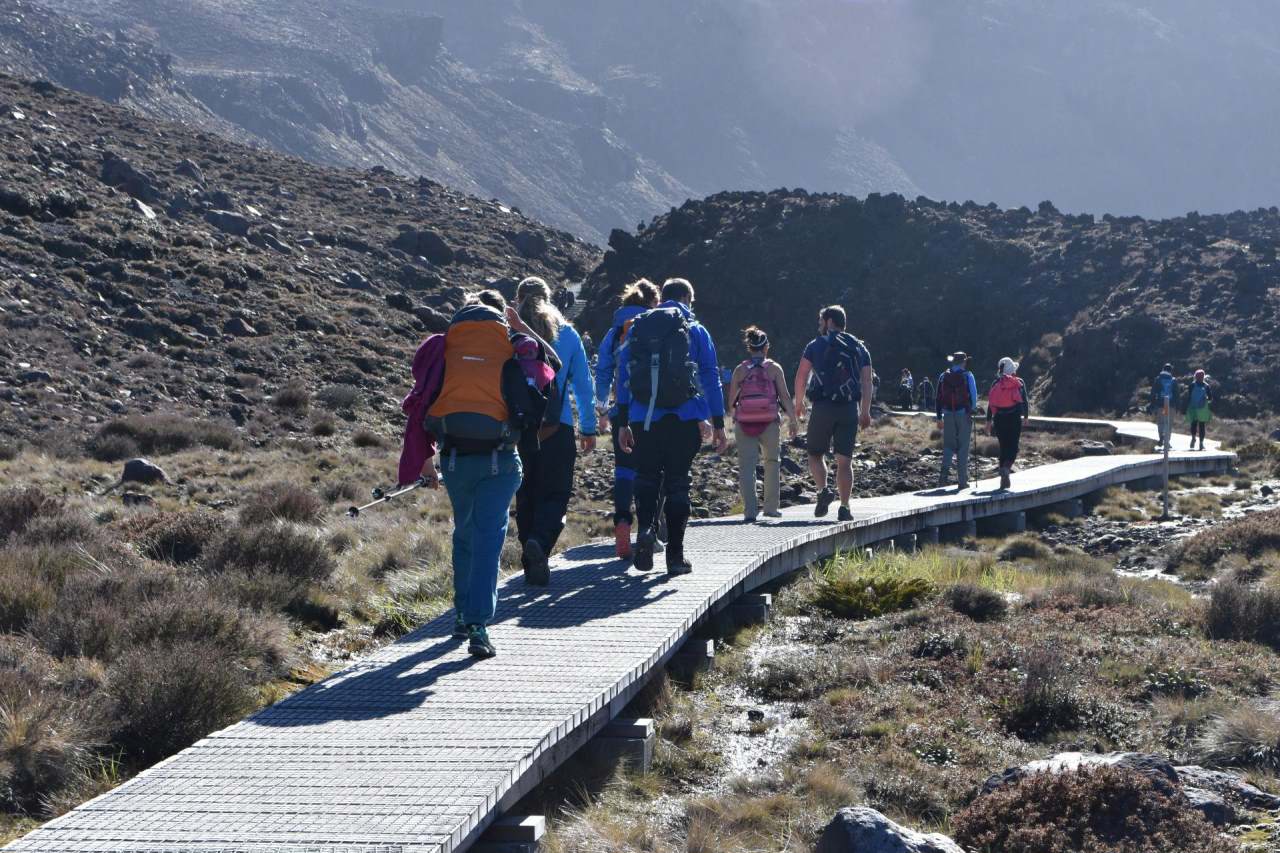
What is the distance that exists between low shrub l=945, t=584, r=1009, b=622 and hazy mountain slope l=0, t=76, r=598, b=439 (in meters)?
16.2

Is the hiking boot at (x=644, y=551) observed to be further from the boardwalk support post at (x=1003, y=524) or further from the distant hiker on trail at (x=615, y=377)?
the boardwalk support post at (x=1003, y=524)

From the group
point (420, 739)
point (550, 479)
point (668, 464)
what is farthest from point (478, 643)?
point (668, 464)

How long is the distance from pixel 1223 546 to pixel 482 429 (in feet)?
33.3

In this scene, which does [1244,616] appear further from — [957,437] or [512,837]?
[957,437]

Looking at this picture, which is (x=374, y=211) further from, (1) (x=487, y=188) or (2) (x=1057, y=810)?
(1) (x=487, y=188)

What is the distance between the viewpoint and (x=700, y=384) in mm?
8484

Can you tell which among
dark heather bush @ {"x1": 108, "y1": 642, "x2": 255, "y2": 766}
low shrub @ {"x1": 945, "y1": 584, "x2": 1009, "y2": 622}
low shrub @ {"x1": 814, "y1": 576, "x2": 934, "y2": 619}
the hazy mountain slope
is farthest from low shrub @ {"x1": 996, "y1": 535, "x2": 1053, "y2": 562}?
the hazy mountain slope

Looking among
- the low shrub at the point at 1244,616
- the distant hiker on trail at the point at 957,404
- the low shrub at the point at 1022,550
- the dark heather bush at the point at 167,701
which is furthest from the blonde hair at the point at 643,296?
the distant hiker on trail at the point at 957,404

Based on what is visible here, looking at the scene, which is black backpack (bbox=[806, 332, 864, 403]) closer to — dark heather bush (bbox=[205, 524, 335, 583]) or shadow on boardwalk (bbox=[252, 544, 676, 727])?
shadow on boardwalk (bbox=[252, 544, 676, 727])

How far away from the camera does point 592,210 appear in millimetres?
181500

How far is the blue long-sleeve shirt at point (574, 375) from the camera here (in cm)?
776

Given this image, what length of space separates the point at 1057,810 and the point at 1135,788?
29 cm

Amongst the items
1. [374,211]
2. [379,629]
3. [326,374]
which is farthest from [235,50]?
[379,629]

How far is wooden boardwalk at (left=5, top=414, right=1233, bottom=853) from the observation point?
4.18m
